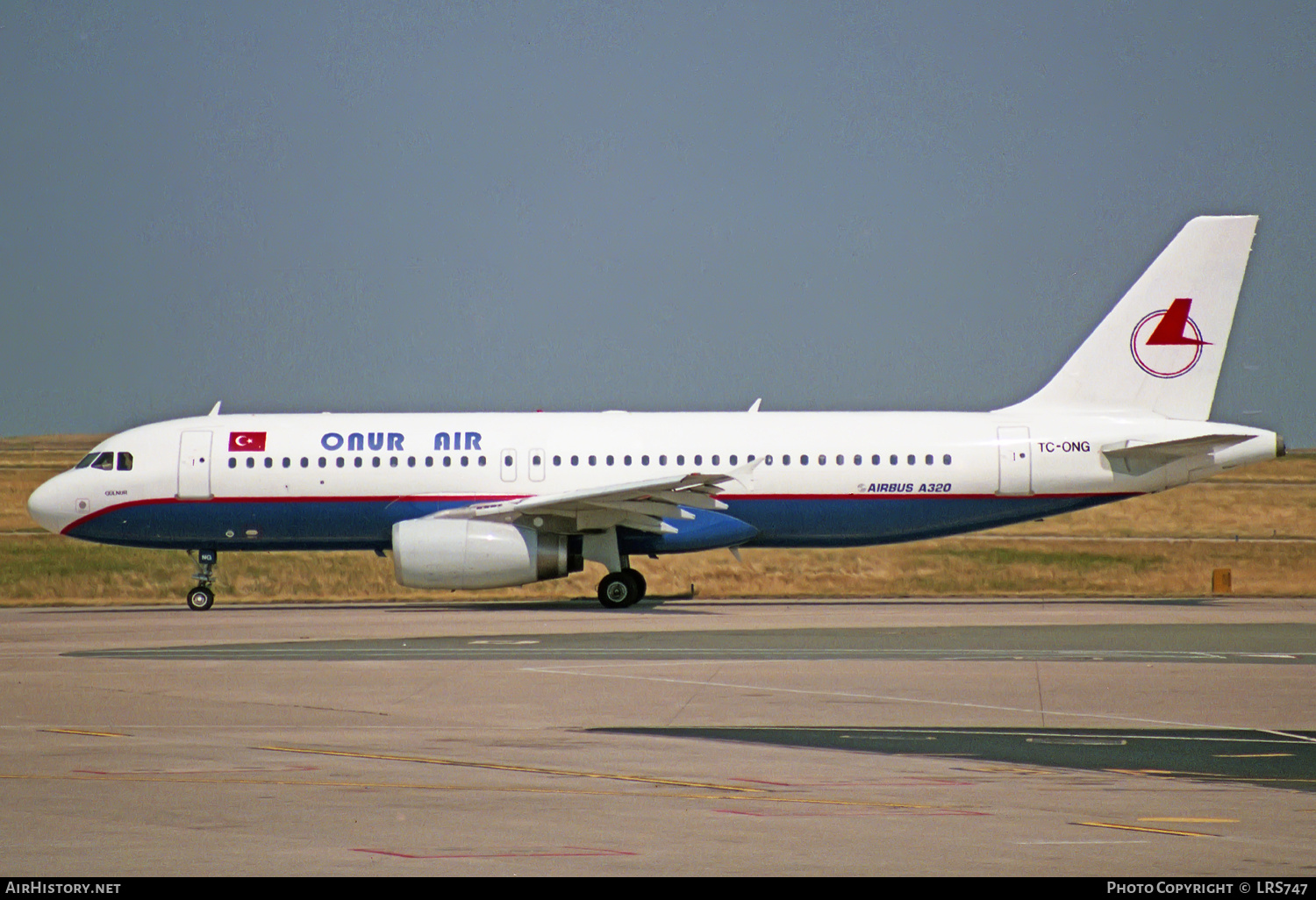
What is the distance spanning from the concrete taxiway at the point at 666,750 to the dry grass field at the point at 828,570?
1054cm

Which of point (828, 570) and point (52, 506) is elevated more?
point (52, 506)

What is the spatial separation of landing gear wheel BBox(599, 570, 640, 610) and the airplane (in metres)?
0.04

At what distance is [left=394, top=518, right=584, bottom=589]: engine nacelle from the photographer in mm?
27531

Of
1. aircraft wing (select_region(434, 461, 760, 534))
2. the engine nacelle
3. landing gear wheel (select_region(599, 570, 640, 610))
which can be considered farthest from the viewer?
landing gear wheel (select_region(599, 570, 640, 610))

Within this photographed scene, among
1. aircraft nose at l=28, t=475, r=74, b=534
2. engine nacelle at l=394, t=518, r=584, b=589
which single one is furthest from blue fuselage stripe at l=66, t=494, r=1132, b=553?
engine nacelle at l=394, t=518, r=584, b=589

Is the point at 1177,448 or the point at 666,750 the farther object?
the point at 1177,448

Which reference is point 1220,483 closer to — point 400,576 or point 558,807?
point 400,576

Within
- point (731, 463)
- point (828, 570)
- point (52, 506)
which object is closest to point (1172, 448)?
point (731, 463)

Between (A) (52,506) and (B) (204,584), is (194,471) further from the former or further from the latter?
(A) (52,506)

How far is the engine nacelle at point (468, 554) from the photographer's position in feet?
90.3

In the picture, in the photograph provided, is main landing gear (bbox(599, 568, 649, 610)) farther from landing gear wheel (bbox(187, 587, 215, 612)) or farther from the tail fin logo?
the tail fin logo

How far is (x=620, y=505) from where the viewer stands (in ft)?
92.0

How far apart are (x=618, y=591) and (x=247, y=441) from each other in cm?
783
